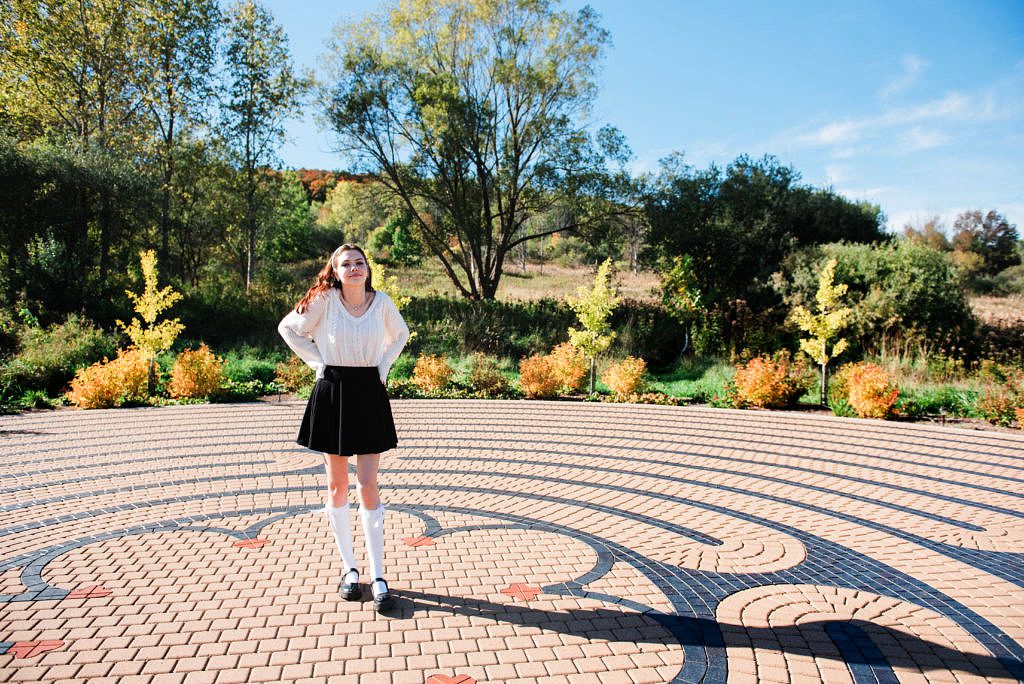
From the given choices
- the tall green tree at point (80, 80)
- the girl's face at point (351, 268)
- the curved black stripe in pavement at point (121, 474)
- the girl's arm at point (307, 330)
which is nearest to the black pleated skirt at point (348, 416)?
the girl's arm at point (307, 330)

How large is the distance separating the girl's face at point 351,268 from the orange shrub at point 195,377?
10027mm

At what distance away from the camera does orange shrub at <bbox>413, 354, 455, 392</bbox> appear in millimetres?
13320

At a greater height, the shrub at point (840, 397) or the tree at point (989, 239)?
the tree at point (989, 239)

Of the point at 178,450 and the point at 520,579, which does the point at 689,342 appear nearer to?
the point at 178,450

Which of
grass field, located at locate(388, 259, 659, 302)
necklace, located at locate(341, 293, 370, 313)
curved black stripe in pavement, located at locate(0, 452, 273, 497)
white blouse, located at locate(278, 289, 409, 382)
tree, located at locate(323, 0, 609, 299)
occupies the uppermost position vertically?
tree, located at locate(323, 0, 609, 299)

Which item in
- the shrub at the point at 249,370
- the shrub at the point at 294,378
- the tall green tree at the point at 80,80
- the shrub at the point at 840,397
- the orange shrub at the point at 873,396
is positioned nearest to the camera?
the orange shrub at the point at 873,396

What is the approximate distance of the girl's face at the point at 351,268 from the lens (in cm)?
348

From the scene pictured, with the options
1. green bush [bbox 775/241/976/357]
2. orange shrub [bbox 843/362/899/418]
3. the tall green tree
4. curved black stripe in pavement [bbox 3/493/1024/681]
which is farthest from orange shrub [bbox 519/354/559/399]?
the tall green tree

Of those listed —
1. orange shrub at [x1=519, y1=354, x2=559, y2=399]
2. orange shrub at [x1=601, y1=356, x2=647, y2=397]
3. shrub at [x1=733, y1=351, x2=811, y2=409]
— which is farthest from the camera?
orange shrub at [x1=519, y1=354, x2=559, y2=399]

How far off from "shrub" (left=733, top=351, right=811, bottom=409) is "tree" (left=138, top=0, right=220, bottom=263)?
1758 cm

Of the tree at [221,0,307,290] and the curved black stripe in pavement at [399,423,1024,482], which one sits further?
the tree at [221,0,307,290]

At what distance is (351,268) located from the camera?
348 cm

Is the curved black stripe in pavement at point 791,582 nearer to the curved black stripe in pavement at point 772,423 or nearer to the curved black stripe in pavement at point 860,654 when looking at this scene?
the curved black stripe in pavement at point 860,654

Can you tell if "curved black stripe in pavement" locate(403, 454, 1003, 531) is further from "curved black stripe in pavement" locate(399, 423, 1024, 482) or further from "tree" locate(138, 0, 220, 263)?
"tree" locate(138, 0, 220, 263)
